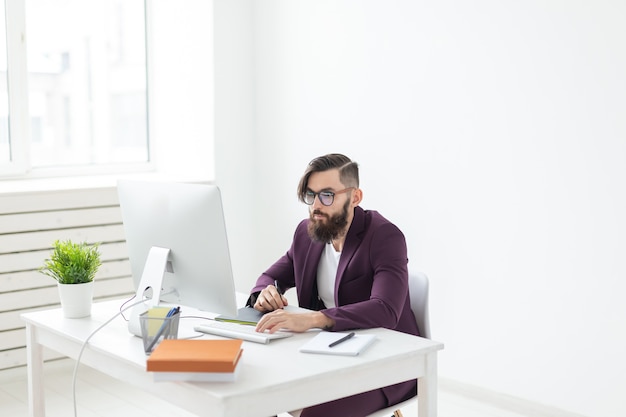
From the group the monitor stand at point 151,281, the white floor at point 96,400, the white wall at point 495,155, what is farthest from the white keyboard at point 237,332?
the white wall at point 495,155

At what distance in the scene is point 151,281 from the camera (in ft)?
8.34

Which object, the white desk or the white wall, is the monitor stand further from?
the white wall

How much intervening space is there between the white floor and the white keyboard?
57.3 inches

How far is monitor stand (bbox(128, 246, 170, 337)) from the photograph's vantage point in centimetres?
251

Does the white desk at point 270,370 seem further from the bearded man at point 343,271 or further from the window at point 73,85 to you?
the window at point 73,85

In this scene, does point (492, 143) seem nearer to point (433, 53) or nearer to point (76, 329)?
point (433, 53)

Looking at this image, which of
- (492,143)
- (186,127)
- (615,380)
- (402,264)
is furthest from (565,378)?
(186,127)

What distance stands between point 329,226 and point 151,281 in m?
0.62

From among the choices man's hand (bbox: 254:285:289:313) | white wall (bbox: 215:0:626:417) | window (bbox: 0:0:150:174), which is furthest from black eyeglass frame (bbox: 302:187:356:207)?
window (bbox: 0:0:150:174)

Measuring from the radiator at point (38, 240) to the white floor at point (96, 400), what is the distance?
13cm

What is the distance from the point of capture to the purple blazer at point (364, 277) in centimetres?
255

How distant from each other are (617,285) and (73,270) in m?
2.09

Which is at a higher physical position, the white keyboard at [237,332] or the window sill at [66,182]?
the window sill at [66,182]

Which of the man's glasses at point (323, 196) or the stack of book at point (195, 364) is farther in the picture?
the man's glasses at point (323, 196)
